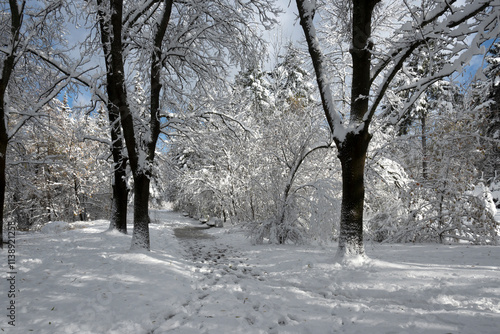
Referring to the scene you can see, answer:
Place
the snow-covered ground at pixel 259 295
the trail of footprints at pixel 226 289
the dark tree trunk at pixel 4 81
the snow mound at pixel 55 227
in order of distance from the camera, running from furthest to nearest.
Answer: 1. the snow mound at pixel 55 227
2. the dark tree trunk at pixel 4 81
3. the trail of footprints at pixel 226 289
4. the snow-covered ground at pixel 259 295

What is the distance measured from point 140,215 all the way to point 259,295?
12.8 feet

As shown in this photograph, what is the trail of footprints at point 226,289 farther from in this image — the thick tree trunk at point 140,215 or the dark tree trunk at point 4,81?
the dark tree trunk at point 4,81

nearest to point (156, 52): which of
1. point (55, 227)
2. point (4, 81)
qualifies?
point (4, 81)

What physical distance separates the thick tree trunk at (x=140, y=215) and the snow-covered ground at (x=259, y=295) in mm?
584

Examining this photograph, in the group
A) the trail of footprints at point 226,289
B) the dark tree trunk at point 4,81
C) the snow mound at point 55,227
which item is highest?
the dark tree trunk at point 4,81

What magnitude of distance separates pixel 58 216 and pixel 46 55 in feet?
49.7

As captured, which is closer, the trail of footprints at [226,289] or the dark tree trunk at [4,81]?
the trail of footprints at [226,289]

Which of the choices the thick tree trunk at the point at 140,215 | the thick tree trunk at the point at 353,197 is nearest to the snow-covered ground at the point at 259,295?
the thick tree trunk at the point at 353,197

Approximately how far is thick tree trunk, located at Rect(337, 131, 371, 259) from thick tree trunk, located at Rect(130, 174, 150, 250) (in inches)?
186

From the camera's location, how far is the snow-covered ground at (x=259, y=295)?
2.88m

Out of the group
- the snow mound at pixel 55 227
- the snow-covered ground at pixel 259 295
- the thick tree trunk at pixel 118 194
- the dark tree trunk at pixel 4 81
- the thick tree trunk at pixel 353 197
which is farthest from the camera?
the snow mound at pixel 55 227

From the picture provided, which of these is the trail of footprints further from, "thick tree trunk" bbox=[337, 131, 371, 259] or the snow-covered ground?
"thick tree trunk" bbox=[337, 131, 371, 259]

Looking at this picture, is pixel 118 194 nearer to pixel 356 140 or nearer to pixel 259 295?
pixel 259 295

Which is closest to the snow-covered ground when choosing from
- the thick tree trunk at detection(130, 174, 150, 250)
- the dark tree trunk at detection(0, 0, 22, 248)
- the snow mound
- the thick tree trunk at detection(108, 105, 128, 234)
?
the thick tree trunk at detection(130, 174, 150, 250)
